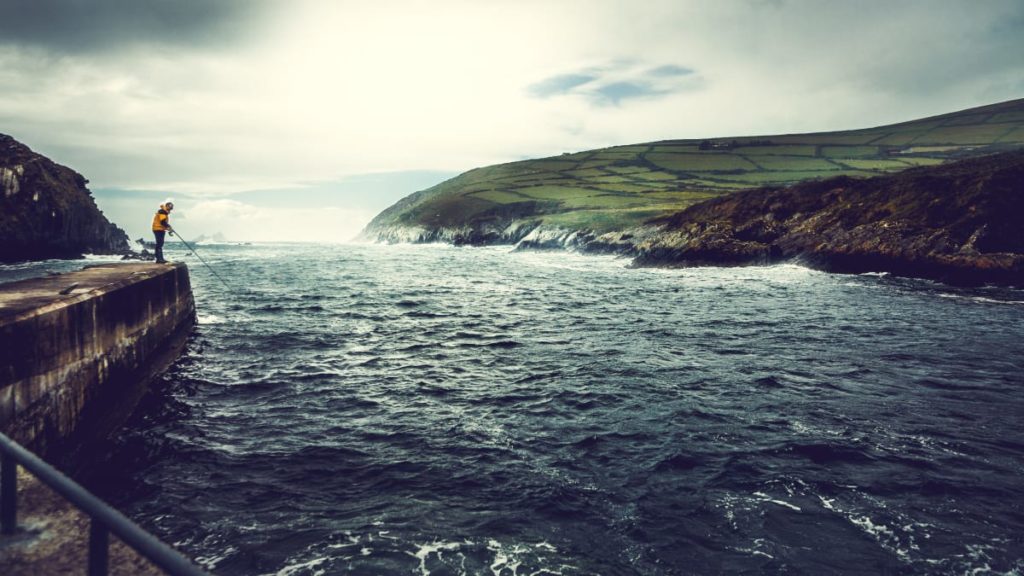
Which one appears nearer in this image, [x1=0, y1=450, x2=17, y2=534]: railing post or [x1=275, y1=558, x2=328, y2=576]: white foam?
[x1=0, y1=450, x2=17, y2=534]: railing post

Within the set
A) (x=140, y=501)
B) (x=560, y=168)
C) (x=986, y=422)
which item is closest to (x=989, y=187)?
(x=986, y=422)

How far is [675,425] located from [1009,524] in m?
4.76

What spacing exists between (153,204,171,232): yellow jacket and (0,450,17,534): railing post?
18.8m

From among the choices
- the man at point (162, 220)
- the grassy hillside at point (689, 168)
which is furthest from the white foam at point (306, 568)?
the grassy hillside at point (689, 168)

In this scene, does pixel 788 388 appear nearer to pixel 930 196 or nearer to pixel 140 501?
pixel 140 501

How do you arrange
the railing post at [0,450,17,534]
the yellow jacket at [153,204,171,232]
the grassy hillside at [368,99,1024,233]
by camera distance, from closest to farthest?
the railing post at [0,450,17,534]
the yellow jacket at [153,204,171,232]
the grassy hillside at [368,99,1024,233]

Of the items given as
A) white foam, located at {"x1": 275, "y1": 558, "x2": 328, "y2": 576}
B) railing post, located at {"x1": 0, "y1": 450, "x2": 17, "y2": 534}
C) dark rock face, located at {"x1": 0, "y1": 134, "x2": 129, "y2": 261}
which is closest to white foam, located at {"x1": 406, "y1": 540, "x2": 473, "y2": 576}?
white foam, located at {"x1": 275, "y1": 558, "x2": 328, "y2": 576}

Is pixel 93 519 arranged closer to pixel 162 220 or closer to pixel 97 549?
pixel 97 549

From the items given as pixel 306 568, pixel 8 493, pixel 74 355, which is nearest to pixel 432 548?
pixel 306 568

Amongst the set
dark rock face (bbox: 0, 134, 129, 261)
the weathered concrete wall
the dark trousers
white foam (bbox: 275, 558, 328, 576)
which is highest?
dark rock face (bbox: 0, 134, 129, 261)

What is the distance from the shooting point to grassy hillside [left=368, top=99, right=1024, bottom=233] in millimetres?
97125

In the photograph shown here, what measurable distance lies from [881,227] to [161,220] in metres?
43.9

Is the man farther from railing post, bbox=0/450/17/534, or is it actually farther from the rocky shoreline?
the rocky shoreline

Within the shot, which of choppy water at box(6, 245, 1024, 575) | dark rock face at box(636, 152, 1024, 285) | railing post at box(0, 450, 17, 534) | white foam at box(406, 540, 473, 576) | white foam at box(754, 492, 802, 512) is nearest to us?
railing post at box(0, 450, 17, 534)
